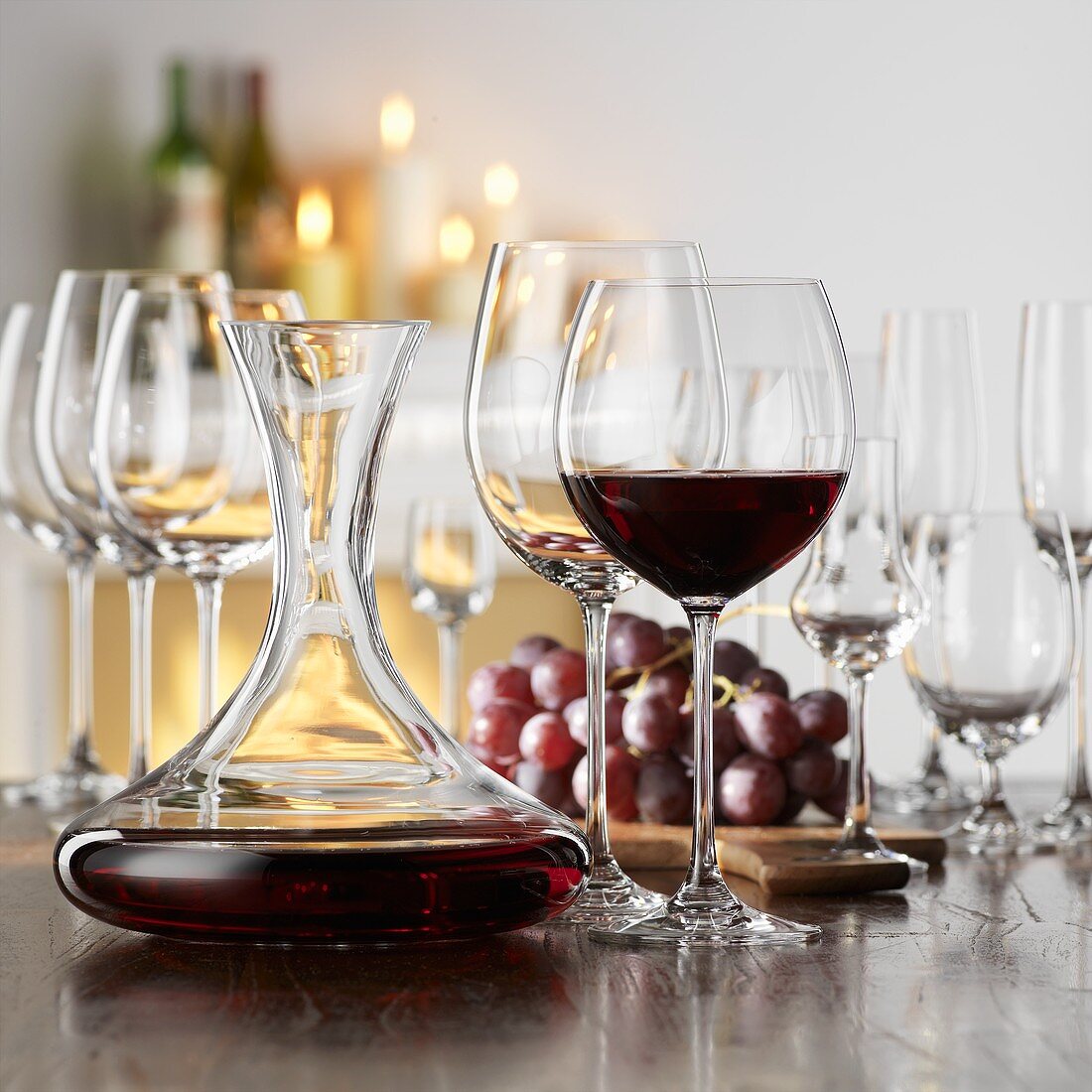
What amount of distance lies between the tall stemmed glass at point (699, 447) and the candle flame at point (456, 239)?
8.05ft

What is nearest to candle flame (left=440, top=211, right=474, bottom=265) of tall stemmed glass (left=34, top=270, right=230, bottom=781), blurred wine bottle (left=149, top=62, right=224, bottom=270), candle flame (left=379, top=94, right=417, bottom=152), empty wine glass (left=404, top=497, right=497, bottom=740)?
candle flame (left=379, top=94, right=417, bottom=152)

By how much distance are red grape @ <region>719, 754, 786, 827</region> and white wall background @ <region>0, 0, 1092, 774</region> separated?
7.25 feet

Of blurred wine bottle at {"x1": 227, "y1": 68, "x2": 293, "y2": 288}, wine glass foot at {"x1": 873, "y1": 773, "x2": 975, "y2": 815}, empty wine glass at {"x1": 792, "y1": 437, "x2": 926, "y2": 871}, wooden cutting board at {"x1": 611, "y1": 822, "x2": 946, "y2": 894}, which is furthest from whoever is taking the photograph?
blurred wine bottle at {"x1": 227, "y1": 68, "x2": 293, "y2": 288}

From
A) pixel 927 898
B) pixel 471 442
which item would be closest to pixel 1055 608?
pixel 927 898

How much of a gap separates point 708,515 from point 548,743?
309mm

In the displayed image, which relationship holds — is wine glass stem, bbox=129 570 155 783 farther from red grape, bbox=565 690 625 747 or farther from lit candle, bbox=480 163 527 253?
lit candle, bbox=480 163 527 253

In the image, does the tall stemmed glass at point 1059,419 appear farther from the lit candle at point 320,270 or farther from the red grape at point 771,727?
the lit candle at point 320,270

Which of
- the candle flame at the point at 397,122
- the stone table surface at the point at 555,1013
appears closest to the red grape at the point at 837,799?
the stone table surface at the point at 555,1013

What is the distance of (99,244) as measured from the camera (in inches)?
117

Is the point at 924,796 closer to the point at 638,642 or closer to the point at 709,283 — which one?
the point at 638,642

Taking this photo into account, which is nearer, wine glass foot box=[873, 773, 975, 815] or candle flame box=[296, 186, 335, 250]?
wine glass foot box=[873, 773, 975, 815]

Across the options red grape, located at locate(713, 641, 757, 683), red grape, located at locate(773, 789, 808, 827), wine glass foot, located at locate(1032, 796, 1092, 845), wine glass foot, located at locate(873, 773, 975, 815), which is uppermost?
red grape, located at locate(713, 641, 757, 683)

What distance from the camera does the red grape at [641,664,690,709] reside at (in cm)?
88

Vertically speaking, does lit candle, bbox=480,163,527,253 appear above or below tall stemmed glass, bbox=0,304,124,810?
above
